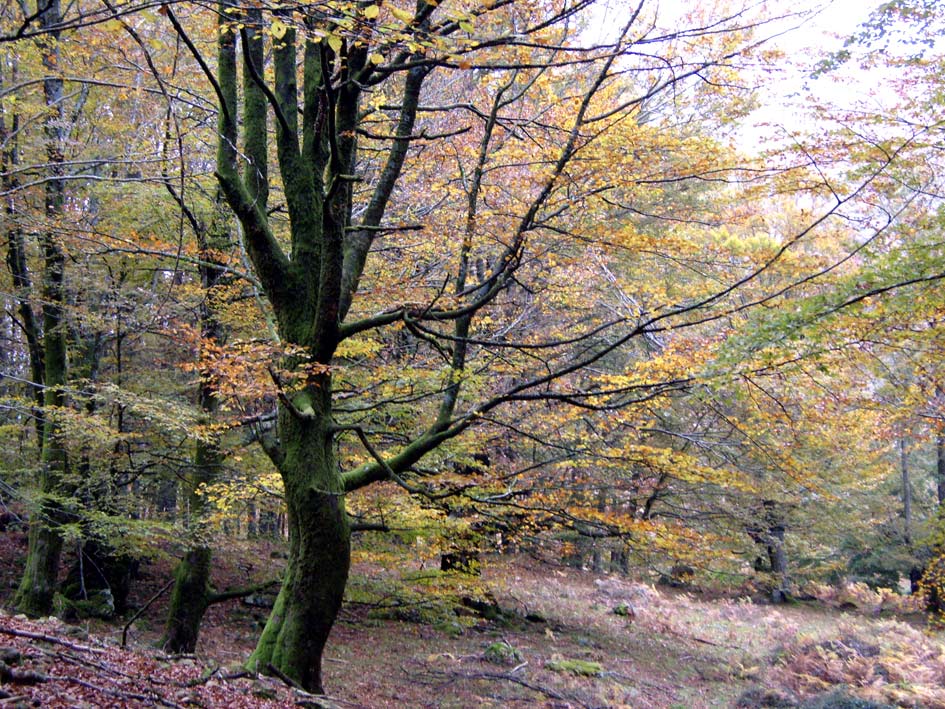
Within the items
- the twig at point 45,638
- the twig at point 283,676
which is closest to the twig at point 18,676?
the twig at point 45,638

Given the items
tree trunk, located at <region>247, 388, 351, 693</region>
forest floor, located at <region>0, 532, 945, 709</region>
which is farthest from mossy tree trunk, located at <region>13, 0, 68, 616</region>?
tree trunk, located at <region>247, 388, 351, 693</region>

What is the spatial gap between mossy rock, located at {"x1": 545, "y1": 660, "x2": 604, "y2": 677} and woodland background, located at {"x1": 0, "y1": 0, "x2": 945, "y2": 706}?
173 cm

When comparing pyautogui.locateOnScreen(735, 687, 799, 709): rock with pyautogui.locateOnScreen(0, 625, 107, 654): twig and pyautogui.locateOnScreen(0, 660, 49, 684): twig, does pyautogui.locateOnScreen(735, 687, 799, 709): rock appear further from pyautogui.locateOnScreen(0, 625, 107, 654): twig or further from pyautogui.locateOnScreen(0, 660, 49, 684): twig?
pyautogui.locateOnScreen(0, 660, 49, 684): twig

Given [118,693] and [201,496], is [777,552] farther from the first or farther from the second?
[118,693]

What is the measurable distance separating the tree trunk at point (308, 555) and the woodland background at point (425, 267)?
3cm

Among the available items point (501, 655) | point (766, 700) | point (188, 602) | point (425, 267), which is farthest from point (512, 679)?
point (425, 267)

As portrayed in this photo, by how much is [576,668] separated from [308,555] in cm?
563

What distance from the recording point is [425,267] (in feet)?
30.3

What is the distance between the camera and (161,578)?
1289 centimetres

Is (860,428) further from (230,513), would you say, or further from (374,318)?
(230,513)

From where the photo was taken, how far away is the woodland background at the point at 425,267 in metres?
5.73

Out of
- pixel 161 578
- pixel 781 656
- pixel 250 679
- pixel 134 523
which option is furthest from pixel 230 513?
pixel 781 656

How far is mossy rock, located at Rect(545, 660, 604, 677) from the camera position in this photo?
32.4 feet

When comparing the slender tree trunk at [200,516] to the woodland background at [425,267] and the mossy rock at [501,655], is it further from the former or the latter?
the mossy rock at [501,655]
